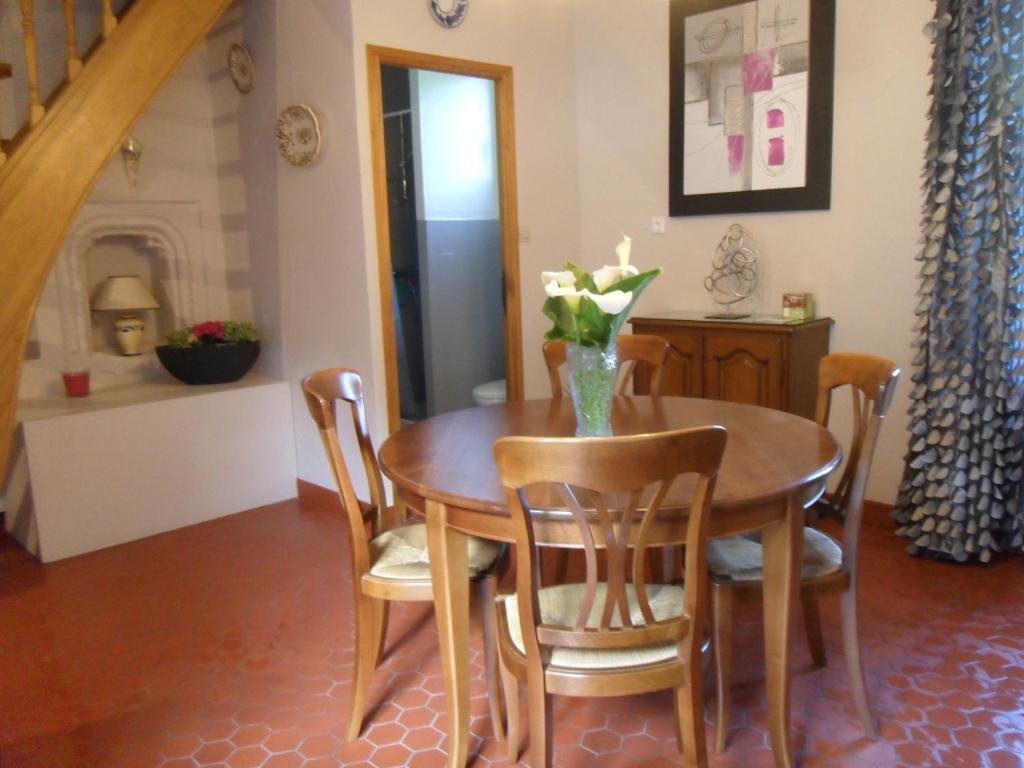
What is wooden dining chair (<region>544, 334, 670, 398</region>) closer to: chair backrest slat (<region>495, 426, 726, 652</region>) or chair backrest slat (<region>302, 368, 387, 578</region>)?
chair backrest slat (<region>302, 368, 387, 578</region>)

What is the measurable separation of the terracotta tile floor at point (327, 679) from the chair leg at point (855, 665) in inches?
2.1

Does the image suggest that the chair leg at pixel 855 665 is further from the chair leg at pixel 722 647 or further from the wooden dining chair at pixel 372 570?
the wooden dining chair at pixel 372 570

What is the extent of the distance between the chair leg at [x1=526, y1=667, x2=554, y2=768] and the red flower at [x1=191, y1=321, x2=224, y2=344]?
2990 mm

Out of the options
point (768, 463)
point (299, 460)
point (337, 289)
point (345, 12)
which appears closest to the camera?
point (768, 463)

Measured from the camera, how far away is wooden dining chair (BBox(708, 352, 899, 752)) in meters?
2.03

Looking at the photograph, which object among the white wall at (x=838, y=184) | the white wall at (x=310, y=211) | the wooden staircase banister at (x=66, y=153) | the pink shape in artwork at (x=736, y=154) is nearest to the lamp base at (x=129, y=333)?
the white wall at (x=310, y=211)

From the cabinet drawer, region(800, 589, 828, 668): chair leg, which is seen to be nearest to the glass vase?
region(800, 589, 828, 668): chair leg

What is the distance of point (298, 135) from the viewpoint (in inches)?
151

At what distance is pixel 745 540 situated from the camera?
2.27m

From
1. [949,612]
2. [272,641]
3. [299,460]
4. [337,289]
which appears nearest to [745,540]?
[949,612]

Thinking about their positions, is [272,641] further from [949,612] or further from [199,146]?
[199,146]

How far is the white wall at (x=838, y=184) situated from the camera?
3.35 meters

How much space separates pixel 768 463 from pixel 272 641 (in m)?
1.76

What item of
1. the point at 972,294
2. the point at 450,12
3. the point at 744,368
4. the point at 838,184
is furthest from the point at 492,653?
the point at 450,12
